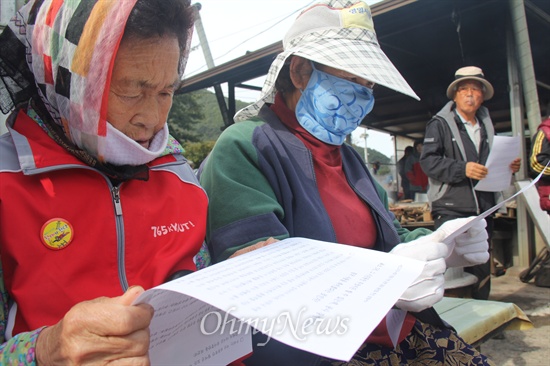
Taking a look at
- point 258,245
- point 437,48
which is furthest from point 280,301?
point 437,48

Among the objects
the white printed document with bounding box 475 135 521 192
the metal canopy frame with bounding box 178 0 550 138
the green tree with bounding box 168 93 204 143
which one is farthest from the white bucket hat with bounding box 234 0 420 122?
the green tree with bounding box 168 93 204 143

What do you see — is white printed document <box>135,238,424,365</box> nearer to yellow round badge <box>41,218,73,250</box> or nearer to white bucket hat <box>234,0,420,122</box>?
yellow round badge <box>41,218,73,250</box>

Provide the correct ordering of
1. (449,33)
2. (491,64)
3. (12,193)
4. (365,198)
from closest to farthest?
(12,193) → (365,198) → (449,33) → (491,64)

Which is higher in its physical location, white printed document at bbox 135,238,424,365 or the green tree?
the green tree

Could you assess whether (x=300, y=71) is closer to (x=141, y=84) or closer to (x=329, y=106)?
(x=329, y=106)

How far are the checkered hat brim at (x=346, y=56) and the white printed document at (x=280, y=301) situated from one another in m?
0.74

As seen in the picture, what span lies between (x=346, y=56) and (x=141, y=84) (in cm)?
81

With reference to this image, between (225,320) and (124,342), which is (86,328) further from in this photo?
(225,320)

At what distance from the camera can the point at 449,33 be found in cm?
642

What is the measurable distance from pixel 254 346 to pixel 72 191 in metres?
0.64

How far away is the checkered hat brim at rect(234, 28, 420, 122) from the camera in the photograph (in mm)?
1562

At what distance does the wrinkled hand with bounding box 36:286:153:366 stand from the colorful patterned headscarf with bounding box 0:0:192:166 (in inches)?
17.6

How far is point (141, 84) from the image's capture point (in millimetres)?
1065

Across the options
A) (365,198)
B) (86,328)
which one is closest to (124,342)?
(86,328)
